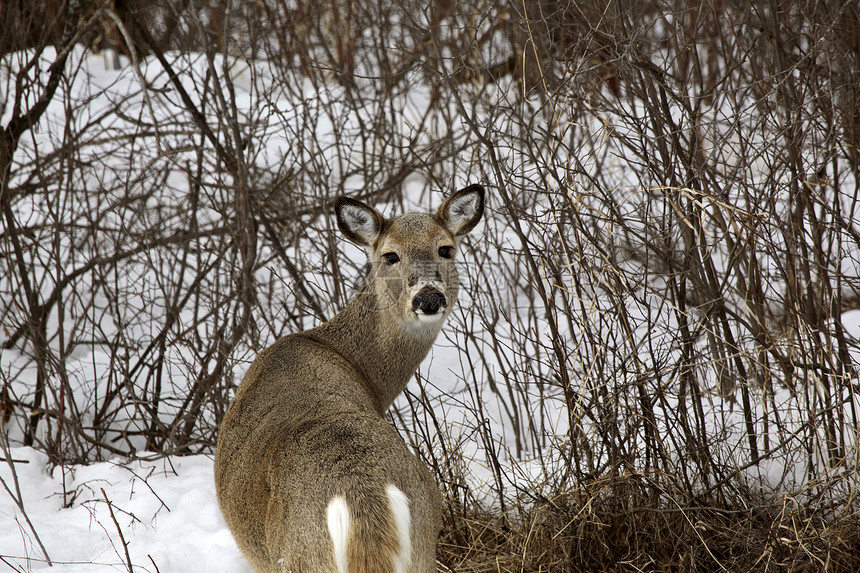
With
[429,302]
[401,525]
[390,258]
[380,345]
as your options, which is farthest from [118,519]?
[401,525]

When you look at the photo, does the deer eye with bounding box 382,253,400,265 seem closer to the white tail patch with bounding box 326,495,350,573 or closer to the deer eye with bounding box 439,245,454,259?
the deer eye with bounding box 439,245,454,259

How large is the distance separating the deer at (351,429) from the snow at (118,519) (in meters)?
0.92

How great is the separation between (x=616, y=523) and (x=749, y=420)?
91 centimetres

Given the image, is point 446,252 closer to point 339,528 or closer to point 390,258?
point 390,258

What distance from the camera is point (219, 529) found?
4707 mm

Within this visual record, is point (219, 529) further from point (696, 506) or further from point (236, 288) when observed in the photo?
point (696, 506)

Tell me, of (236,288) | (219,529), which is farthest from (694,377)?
(236,288)

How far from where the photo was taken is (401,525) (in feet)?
9.43

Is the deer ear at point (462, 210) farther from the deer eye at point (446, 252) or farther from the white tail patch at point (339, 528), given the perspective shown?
the white tail patch at point (339, 528)

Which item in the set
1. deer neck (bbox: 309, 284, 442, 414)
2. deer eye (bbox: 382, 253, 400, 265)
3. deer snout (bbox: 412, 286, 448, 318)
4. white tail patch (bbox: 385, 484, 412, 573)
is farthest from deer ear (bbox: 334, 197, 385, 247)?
white tail patch (bbox: 385, 484, 412, 573)

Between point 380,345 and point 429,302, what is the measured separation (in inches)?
18.5

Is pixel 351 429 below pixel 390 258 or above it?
below

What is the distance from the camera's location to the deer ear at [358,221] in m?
4.46

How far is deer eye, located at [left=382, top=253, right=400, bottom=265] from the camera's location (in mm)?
4529
